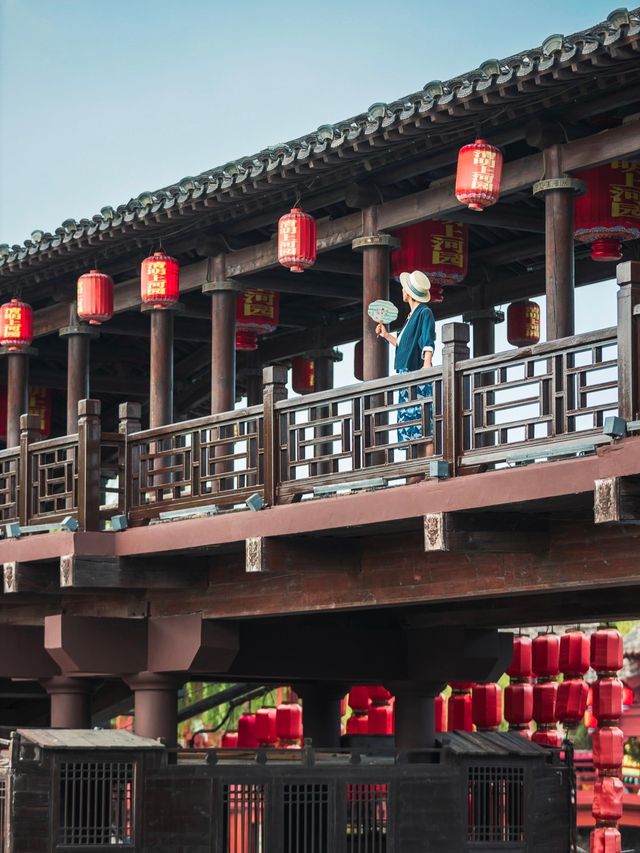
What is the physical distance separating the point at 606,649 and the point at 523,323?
4201 mm

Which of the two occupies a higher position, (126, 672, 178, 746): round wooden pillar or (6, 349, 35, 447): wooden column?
(6, 349, 35, 447): wooden column

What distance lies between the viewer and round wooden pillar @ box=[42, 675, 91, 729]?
665 inches

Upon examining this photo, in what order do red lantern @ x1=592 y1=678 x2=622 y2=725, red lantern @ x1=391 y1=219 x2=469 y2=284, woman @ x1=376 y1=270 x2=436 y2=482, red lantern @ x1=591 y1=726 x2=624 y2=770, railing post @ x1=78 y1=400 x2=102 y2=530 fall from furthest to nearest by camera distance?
red lantern @ x1=592 y1=678 x2=622 y2=725
red lantern @ x1=591 y1=726 x2=624 y2=770
red lantern @ x1=391 y1=219 x2=469 y2=284
railing post @ x1=78 y1=400 x2=102 y2=530
woman @ x1=376 y1=270 x2=436 y2=482

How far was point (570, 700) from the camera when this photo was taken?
21016mm

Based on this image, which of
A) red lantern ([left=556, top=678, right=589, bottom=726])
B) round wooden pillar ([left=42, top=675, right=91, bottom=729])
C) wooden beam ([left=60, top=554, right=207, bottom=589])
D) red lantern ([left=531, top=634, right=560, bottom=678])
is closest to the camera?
wooden beam ([left=60, top=554, right=207, bottom=589])

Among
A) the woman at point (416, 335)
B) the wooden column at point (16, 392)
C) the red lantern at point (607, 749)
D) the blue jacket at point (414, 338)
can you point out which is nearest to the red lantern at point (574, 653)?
the red lantern at point (607, 749)

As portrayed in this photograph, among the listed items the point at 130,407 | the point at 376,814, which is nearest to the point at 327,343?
the point at 130,407

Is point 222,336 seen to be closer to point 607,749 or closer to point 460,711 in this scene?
point 607,749

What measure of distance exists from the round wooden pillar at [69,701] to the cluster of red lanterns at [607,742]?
5697 mm

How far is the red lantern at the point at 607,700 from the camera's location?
19.1 m

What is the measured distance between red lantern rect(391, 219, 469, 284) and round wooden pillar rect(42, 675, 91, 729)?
5.39m

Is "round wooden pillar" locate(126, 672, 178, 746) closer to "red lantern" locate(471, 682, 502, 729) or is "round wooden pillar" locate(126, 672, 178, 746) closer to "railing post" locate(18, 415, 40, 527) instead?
"railing post" locate(18, 415, 40, 527)

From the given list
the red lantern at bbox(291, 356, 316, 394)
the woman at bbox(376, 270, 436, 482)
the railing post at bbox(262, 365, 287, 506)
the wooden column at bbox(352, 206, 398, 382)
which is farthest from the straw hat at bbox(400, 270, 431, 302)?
the red lantern at bbox(291, 356, 316, 394)

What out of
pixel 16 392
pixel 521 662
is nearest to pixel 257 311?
pixel 16 392
